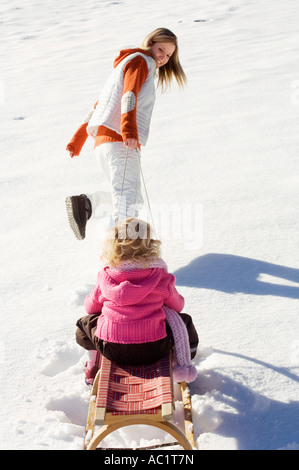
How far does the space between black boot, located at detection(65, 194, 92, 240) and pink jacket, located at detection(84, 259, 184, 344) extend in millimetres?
1200

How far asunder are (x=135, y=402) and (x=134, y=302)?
0.42m

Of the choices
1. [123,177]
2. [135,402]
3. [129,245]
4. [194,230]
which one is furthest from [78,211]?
[135,402]

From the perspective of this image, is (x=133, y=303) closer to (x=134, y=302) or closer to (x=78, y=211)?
(x=134, y=302)

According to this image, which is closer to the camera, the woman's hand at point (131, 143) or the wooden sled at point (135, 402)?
the wooden sled at point (135, 402)

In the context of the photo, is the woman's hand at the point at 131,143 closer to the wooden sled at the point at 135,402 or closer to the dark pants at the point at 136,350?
the dark pants at the point at 136,350

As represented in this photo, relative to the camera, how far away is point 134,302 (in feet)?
7.52

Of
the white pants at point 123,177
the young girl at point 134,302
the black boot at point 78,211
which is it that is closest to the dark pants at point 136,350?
the young girl at point 134,302

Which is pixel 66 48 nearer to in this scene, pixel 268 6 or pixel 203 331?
pixel 268 6

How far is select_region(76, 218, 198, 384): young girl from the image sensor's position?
7.53 feet

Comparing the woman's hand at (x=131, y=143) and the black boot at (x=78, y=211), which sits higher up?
the woman's hand at (x=131, y=143)

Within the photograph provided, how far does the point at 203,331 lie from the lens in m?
2.98

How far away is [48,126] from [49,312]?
12.6ft

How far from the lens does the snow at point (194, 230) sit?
2514mm
